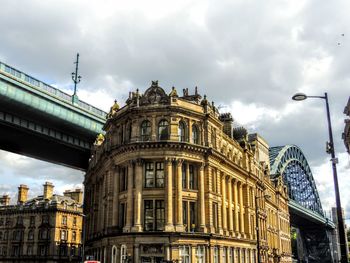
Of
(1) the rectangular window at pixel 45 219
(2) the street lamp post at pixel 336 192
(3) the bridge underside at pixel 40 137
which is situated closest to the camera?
(2) the street lamp post at pixel 336 192

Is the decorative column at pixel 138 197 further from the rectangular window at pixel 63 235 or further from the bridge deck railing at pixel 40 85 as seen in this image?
the rectangular window at pixel 63 235

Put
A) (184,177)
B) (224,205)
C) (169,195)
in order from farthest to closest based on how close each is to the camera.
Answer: (224,205) < (184,177) < (169,195)

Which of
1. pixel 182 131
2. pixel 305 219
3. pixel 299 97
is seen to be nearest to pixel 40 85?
pixel 182 131

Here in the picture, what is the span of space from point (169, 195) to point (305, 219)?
368ft

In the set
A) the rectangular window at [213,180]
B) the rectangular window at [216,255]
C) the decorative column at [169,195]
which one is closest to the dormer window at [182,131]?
the decorative column at [169,195]

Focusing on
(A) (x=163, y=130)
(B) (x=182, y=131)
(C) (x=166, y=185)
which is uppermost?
(B) (x=182, y=131)

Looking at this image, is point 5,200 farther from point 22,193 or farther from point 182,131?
point 182,131

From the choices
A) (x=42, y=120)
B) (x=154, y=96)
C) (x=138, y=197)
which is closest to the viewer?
(x=138, y=197)

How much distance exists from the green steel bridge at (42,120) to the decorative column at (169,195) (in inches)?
849

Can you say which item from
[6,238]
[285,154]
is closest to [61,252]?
[6,238]

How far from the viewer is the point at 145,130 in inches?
2180

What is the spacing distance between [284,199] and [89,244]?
6151cm

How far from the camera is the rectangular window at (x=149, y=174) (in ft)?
176

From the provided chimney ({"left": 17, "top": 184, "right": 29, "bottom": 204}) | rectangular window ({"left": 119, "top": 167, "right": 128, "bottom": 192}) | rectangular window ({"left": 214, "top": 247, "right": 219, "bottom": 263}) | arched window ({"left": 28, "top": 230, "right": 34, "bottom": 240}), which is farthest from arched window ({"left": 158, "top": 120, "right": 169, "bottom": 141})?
chimney ({"left": 17, "top": 184, "right": 29, "bottom": 204})
